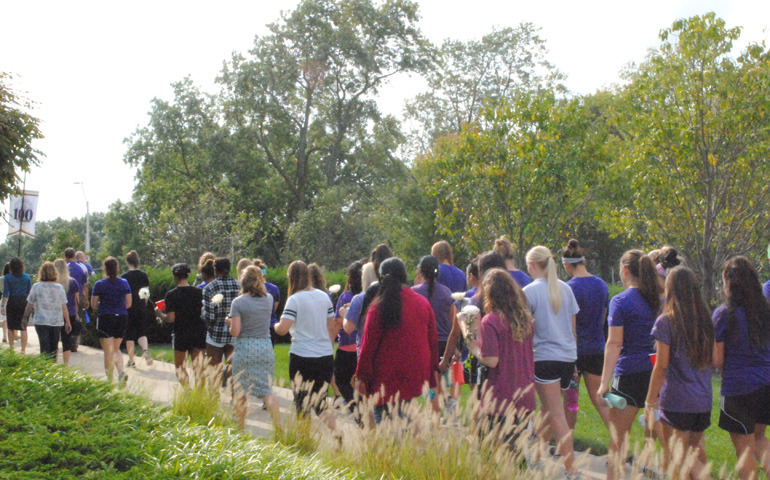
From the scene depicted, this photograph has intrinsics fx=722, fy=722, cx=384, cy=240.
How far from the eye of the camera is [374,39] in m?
33.3

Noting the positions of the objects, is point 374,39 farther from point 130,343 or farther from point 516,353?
point 516,353

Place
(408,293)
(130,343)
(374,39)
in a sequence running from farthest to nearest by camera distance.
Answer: (374,39) < (130,343) < (408,293)

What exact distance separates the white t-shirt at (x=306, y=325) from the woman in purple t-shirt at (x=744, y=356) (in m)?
3.38

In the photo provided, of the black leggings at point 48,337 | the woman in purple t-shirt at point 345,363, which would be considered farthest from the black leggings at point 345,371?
the black leggings at point 48,337

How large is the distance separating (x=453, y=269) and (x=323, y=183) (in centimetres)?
2751

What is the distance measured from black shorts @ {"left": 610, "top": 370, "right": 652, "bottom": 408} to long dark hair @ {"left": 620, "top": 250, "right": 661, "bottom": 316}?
515mm

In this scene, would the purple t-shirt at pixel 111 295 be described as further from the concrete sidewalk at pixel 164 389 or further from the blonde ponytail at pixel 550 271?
the blonde ponytail at pixel 550 271

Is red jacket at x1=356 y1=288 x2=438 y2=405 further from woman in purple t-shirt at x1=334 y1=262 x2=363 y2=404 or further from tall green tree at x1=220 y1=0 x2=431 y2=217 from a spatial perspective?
tall green tree at x1=220 y1=0 x2=431 y2=217

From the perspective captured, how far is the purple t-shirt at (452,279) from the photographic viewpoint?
8.05 metres

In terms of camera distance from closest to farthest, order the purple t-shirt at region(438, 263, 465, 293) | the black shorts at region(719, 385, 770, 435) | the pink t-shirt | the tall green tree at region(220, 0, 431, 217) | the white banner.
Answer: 1. the black shorts at region(719, 385, 770, 435)
2. the pink t-shirt
3. the purple t-shirt at region(438, 263, 465, 293)
4. the white banner
5. the tall green tree at region(220, 0, 431, 217)

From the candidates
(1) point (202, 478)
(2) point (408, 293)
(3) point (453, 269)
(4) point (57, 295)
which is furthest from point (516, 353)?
(4) point (57, 295)

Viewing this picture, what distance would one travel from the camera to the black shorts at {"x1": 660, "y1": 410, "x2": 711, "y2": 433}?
4.90 meters

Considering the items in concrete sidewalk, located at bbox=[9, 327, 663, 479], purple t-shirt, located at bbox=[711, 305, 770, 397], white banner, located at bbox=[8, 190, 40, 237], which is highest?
white banner, located at bbox=[8, 190, 40, 237]

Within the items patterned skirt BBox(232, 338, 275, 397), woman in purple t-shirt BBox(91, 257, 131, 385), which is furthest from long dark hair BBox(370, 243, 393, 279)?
woman in purple t-shirt BBox(91, 257, 131, 385)
